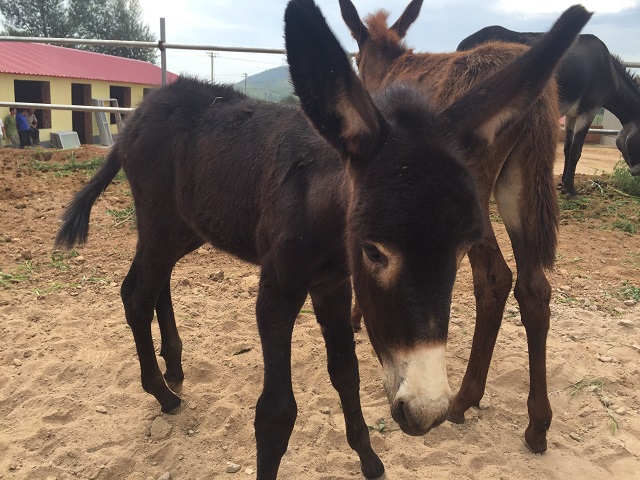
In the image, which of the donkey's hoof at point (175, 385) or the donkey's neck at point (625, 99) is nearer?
the donkey's hoof at point (175, 385)

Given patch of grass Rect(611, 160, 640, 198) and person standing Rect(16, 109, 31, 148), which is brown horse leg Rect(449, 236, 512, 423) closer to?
patch of grass Rect(611, 160, 640, 198)

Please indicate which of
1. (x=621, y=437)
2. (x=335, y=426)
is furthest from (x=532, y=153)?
(x=335, y=426)

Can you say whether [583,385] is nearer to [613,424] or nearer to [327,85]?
[613,424]

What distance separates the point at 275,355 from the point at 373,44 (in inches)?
115

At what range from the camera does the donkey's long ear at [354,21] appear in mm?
4230

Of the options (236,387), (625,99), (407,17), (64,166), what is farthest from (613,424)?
(64,166)

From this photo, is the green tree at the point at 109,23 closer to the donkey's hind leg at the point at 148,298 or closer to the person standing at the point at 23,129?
the person standing at the point at 23,129

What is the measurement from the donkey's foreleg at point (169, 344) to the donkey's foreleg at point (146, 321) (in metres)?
0.17

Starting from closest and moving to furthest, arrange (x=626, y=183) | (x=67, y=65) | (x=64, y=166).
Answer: (x=626, y=183) < (x=64, y=166) < (x=67, y=65)

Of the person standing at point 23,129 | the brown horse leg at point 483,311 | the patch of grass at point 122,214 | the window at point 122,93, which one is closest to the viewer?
the brown horse leg at point 483,311

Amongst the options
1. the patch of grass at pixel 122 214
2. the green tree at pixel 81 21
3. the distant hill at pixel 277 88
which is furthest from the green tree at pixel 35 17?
the patch of grass at pixel 122 214

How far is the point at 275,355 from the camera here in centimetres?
205

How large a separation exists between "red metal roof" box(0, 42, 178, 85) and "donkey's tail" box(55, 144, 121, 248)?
1665 cm

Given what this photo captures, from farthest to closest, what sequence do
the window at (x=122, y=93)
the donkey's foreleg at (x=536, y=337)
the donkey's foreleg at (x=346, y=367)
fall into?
the window at (x=122, y=93)
the donkey's foreleg at (x=536, y=337)
the donkey's foreleg at (x=346, y=367)
